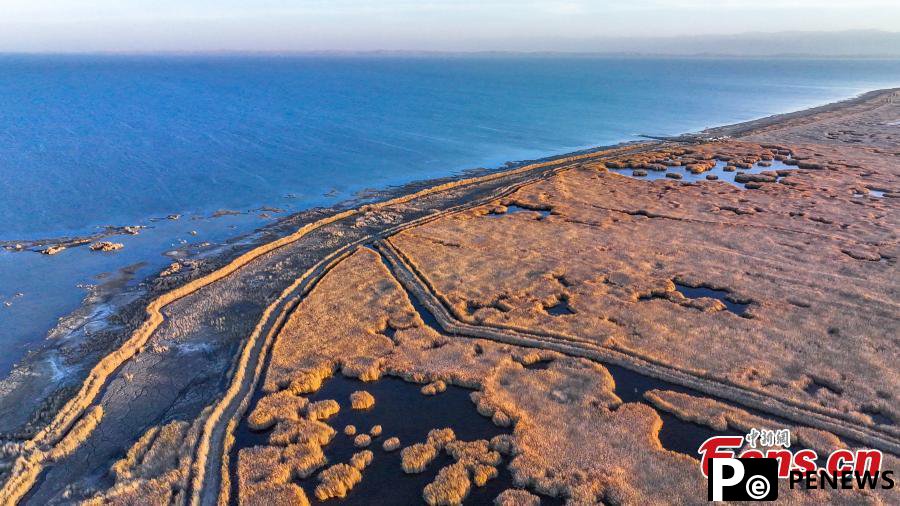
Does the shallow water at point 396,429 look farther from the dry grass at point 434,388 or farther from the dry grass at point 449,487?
the dry grass at point 449,487

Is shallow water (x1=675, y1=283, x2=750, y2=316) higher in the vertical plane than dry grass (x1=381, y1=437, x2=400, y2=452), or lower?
higher

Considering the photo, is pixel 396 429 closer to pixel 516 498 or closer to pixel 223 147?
pixel 516 498

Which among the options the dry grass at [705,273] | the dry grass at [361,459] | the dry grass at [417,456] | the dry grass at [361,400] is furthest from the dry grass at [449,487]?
the dry grass at [705,273]

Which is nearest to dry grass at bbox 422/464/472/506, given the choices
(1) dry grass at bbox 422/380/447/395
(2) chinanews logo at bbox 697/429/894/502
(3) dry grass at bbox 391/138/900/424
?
(1) dry grass at bbox 422/380/447/395

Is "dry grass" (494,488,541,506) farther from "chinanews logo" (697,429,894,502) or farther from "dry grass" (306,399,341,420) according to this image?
"dry grass" (306,399,341,420)

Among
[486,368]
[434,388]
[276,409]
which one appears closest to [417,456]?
[434,388]

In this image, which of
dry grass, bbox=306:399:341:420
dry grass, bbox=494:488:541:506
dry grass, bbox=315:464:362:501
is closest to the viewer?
dry grass, bbox=494:488:541:506

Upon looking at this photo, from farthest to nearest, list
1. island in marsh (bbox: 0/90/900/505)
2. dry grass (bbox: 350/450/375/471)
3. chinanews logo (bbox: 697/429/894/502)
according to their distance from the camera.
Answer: dry grass (bbox: 350/450/375/471), island in marsh (bbox: 0/90/900/505), chinanews logo (bbox: 697/429/894/502)

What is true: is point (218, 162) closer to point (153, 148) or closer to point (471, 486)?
Result: point (153, 148)
